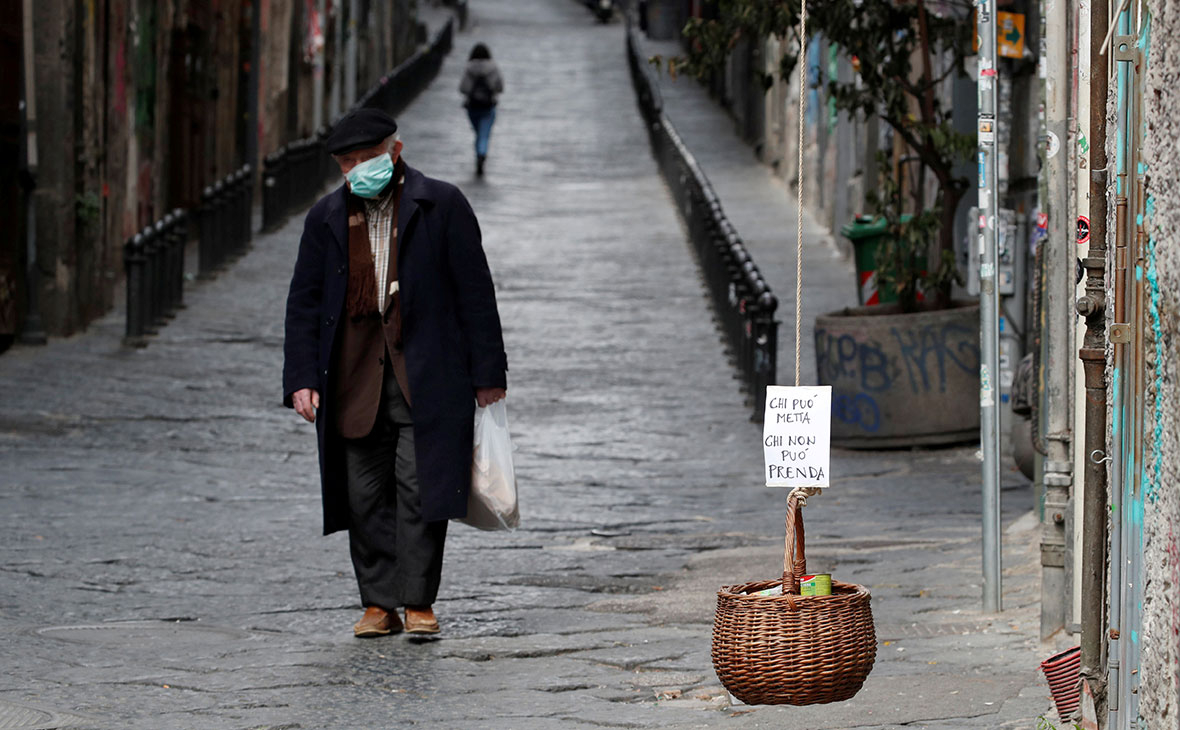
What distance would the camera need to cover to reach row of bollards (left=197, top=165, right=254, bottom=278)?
16812 millimetres

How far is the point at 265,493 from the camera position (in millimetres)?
9250

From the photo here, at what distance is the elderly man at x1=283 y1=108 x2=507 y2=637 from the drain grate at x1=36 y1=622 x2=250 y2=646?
0.45 meters

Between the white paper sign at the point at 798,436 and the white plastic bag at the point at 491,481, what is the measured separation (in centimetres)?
202

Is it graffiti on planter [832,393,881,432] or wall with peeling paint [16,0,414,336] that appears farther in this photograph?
wall with peeling paint [16,0,414,336]

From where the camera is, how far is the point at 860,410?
10.7m

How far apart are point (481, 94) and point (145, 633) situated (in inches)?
725

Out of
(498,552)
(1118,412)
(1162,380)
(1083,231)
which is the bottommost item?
(498,552)

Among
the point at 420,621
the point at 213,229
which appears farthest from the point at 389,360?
the point at 213,229

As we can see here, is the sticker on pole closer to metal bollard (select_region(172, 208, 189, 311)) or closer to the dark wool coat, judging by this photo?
the dark wool coat

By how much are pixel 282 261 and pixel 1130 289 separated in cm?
1454

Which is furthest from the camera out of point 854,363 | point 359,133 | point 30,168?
point 30,168

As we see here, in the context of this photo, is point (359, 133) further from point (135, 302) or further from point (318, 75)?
point (318, 75)

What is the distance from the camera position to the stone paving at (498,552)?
18.2 ft

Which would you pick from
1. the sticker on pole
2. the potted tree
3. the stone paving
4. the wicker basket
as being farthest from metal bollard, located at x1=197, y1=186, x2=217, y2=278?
the wicker basket
